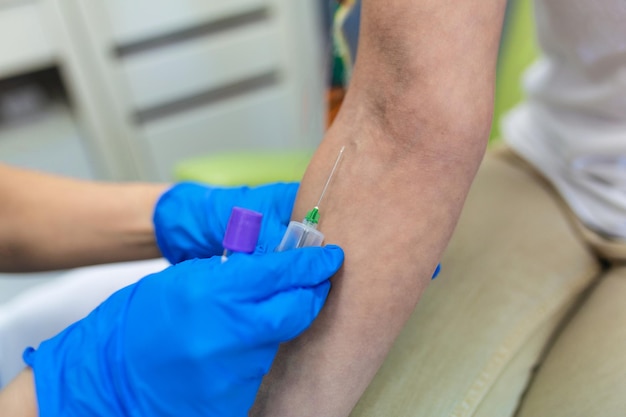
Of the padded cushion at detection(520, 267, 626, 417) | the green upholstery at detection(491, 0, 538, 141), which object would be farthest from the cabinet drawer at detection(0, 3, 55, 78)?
the padded cushion at detection(520, 267, 626, 417)

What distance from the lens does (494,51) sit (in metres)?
0.57

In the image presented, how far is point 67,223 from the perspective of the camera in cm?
82

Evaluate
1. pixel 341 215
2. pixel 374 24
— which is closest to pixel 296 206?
pixel 341 215

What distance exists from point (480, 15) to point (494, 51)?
0.04m

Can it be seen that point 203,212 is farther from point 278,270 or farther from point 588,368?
point 588,368

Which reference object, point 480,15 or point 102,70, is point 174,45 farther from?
point 480,15

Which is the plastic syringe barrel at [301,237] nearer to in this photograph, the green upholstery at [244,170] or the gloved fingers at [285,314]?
the gloved fingers at [285,314]

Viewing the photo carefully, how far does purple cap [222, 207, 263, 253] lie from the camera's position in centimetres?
53

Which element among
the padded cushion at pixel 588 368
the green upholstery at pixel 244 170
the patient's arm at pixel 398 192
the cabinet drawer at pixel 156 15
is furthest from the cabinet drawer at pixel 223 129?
the padded cushion at pixel 588 368

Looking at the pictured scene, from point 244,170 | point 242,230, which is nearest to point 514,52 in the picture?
point 244,170

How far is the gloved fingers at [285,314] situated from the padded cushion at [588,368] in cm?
31

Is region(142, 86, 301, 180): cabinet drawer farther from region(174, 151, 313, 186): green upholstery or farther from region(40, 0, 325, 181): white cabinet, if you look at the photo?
region(174, 151, 313, 186): green upholstery

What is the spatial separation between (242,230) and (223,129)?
151 centimetres

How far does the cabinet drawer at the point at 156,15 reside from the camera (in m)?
1.64
